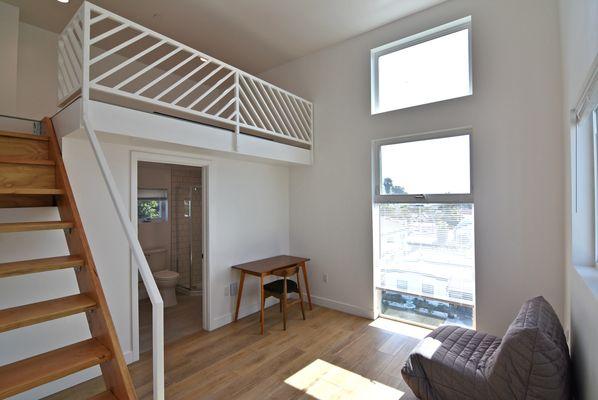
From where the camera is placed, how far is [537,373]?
5.17ft


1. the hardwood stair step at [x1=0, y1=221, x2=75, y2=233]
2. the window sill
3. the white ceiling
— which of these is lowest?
the window sill

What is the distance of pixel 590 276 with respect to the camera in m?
1.62

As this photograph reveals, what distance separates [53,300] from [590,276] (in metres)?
2.92

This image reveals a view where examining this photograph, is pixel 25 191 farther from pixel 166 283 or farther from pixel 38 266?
pixel 166 283

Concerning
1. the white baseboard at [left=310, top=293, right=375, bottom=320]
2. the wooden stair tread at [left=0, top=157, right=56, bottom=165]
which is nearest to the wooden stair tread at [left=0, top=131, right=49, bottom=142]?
the wooden stair tread at [left=0, top=157, right=56, bottom=165]

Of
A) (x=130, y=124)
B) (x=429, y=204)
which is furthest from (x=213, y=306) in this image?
(x=429, y=204)

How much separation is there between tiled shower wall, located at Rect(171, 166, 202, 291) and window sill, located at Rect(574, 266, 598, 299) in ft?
15.5

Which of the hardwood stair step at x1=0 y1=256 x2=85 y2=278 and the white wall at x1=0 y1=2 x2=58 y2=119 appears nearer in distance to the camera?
the hardwood stair step at x1=0 y1=256 x2=85 y2=278

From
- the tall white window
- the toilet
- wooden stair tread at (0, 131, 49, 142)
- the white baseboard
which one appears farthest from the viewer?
the toilet

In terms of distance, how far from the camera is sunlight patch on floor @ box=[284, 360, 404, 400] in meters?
2.32

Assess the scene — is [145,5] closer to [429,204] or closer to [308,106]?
[308,106]

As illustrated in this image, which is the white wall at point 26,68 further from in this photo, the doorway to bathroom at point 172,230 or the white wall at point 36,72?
the doorway to bathroom at point 172,230

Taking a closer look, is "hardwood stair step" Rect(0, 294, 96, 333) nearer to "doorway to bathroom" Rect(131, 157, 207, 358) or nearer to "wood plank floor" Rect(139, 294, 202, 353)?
"wood plank floor" Rect(139, 294, 202, 353)

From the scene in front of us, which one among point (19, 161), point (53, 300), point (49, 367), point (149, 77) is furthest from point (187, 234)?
point (49, 367)
